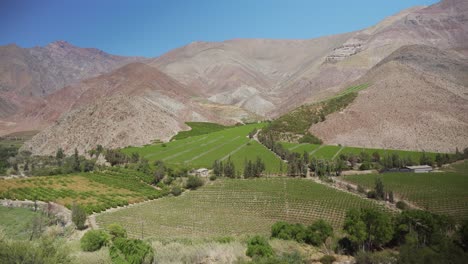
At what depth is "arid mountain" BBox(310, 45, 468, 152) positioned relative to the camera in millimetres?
101062

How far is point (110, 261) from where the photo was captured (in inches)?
947

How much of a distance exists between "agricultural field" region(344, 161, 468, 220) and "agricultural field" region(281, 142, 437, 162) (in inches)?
494

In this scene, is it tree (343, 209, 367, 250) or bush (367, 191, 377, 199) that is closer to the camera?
tree (343, 209, 367, 250)

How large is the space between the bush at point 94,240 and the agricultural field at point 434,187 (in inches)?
1778

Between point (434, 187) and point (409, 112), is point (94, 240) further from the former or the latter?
point (409, 112)

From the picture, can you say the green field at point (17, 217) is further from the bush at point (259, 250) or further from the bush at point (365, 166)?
the bush at point (365, 166)

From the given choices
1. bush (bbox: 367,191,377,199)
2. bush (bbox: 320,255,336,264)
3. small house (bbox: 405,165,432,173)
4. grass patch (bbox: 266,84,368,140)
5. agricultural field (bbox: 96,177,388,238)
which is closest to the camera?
bush (bbox: 320,255,336,264)

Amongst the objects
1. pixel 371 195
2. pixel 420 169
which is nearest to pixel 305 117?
pixel 420 169

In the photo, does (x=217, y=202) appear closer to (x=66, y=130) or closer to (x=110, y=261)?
(x=110, y=261)

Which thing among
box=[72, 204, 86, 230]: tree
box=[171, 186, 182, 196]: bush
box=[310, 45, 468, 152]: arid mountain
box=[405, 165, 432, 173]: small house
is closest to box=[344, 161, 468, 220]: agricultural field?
box=[405, 165, 432, 173]: small house

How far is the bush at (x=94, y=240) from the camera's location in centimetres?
3072

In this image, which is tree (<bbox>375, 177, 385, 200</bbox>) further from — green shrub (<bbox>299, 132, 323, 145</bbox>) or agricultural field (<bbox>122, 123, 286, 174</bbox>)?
green shrub (<bbox>299, 132, 323, 145</bbox>)

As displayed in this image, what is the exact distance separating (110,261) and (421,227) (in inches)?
1344

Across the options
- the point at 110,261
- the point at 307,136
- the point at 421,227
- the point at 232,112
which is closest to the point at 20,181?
the point at 110,261
